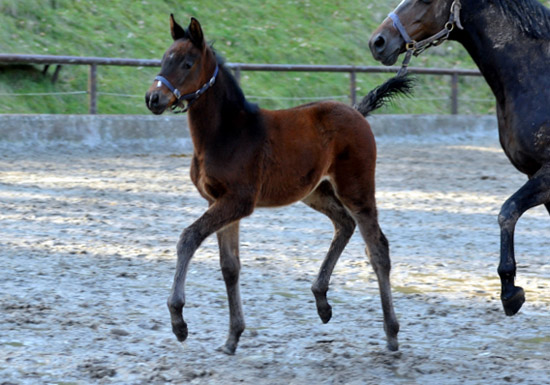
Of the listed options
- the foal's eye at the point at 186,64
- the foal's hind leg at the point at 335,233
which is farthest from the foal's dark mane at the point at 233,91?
the foal's hind leg at the point at 335,233

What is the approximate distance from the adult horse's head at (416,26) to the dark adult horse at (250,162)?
1.56 ft

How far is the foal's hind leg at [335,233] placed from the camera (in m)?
4.82

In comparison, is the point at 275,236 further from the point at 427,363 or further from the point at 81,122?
the point at 81,122

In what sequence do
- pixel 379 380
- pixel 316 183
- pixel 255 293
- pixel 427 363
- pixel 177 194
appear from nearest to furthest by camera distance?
pixel 379 380 < pixel 427 363 < pixel 316 183 < pixel 255 293 < pixel 177 194

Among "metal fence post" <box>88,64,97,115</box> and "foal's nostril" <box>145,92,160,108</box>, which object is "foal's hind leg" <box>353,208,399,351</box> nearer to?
"foal's nostril" <box>145,92,160,108</box>

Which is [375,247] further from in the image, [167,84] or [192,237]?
[167,84]

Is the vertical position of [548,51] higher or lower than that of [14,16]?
higher

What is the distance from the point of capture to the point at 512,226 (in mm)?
4441

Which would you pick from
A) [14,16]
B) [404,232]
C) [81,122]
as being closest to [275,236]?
[404,232]

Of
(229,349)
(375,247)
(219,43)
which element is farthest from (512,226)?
(219,43)

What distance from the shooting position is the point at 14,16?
53.1 ft

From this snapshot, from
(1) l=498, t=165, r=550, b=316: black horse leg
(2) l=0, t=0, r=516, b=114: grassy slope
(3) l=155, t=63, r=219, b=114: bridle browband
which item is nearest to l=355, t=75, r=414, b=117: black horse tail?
(1) l=498, t=165, r=550, b=316: black horse leg

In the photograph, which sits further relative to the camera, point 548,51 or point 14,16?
point 14,16

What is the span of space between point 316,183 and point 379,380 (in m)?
1.19
